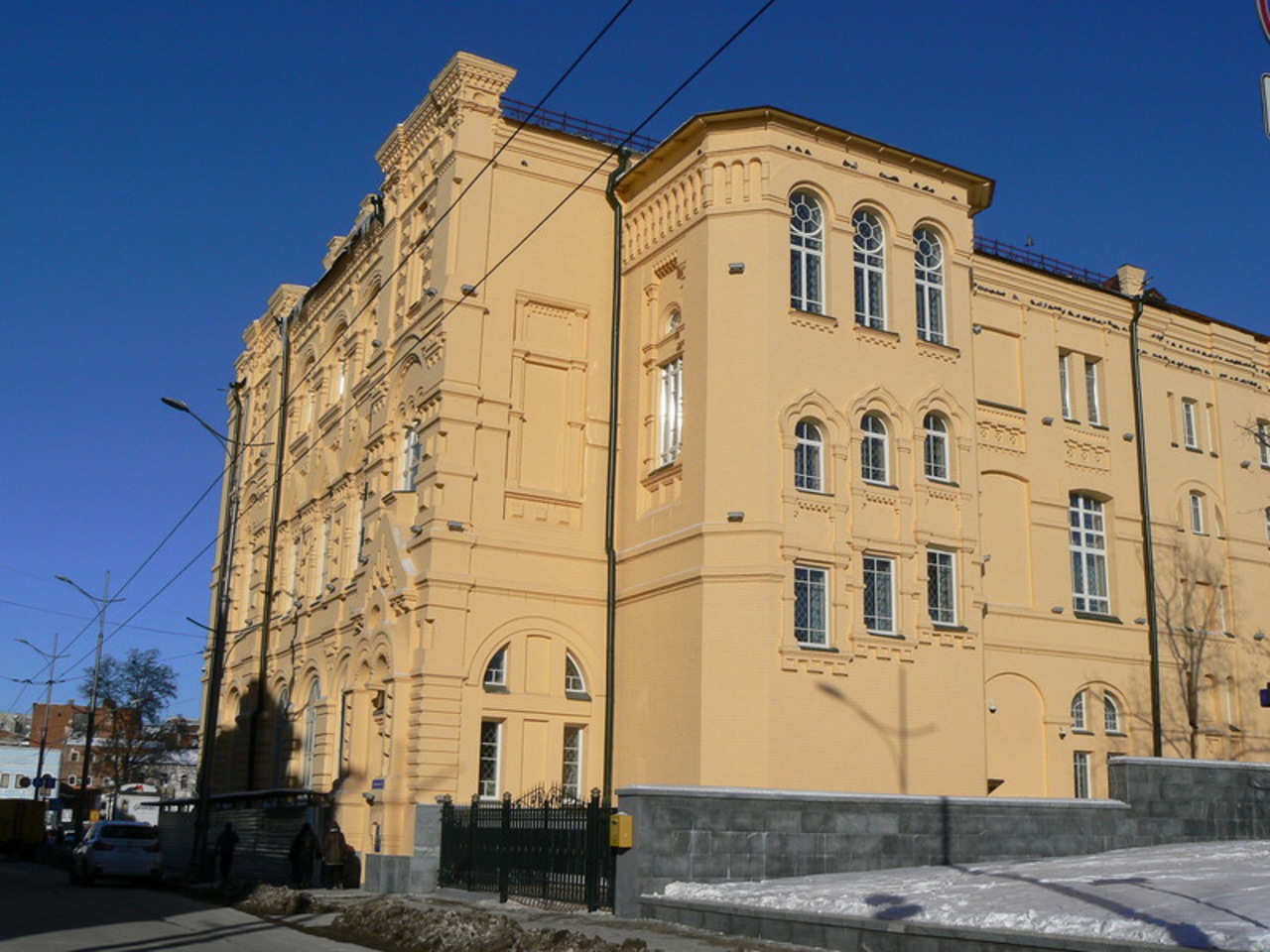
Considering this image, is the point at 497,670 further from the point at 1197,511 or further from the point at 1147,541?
the point at 1197,511

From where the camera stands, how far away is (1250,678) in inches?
1321

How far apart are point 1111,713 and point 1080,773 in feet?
6.30

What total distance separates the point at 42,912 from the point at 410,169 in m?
18.4

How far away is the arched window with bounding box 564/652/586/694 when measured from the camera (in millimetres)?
27656

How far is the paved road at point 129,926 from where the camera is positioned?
16234 mm

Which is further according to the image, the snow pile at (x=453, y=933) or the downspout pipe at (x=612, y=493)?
the downspout pipe at (x=612, y=493)

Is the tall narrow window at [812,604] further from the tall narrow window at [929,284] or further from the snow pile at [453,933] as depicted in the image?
the snow pile at [453,933]

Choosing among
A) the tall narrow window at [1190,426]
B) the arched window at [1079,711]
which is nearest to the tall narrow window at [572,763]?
the arched window at [1079,711]

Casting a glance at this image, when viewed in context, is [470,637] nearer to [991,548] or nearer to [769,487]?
[769,487]

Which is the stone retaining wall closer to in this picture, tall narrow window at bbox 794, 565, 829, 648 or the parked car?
tall narrow window at bbox 794, 565, 829, 648

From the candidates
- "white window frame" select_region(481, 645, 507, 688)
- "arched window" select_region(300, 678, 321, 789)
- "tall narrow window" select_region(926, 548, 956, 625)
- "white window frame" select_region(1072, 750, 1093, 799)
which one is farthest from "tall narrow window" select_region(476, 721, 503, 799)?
"white window frame" select_region(1072, 750, 1093, 799)

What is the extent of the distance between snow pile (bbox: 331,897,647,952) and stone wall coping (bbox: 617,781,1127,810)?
275cm

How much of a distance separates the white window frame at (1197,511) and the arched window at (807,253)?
13616mm

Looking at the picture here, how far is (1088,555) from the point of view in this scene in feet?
106
